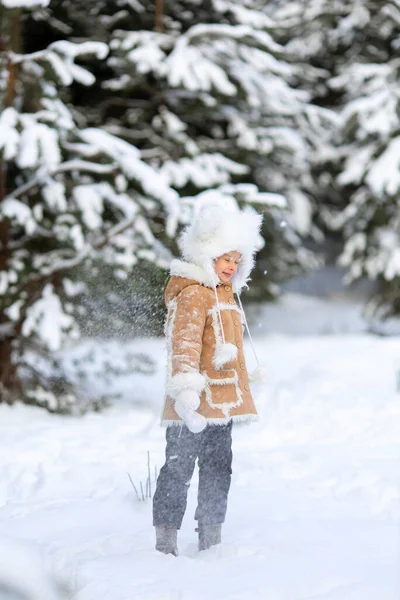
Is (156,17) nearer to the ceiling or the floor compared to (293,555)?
nearer to the ceiling

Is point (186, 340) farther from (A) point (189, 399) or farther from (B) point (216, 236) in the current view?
(B) point (216, 236)

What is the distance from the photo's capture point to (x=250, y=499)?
4328 mm

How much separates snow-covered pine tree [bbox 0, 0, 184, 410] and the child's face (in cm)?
245

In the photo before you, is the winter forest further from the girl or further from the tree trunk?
the girl

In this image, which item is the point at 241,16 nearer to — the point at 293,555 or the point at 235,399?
the point at 235,399

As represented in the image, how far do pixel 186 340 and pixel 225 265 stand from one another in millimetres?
466

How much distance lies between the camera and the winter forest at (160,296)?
11.0ft

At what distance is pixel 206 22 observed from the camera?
29.8 ft

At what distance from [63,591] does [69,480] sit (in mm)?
1859

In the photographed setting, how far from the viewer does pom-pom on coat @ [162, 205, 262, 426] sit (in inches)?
130

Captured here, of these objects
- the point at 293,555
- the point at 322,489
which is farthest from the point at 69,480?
the point at 293,555

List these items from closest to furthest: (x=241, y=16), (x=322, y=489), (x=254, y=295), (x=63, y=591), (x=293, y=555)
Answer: (x=63, y=591)
(x=293, y=555)
(x=322, y=489)
(x=241, y=16)
(x=254, y=295)

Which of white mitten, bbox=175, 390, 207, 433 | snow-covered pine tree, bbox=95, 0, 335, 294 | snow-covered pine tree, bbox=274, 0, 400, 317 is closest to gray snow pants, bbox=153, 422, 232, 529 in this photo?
white mitten, bbox=175, 390, 207, 433

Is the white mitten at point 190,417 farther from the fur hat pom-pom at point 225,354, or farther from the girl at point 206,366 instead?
the fur hat pom-pom at point 225,354
